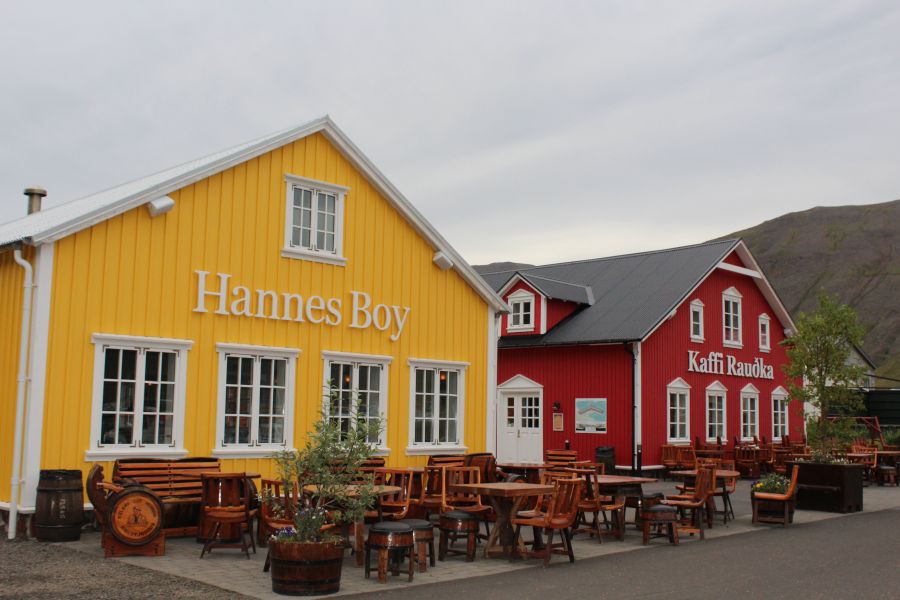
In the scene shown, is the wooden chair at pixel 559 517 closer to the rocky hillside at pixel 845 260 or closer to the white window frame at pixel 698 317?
the white window frame at pixel 698 317

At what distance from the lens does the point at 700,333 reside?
25.4m

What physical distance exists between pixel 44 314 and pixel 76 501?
2.32 m

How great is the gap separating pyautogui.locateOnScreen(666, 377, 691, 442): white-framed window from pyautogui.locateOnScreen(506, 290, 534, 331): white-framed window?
13.2 ft

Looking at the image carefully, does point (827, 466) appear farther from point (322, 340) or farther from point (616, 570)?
point (322, 340)

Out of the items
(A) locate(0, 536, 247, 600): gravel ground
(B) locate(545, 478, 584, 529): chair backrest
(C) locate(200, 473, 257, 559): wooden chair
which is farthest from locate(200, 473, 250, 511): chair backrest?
(B) locate(545, 478, 584, 529): chair backrest

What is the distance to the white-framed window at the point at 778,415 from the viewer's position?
2812 centimetres

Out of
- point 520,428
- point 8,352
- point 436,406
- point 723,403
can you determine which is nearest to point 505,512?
point 436,406

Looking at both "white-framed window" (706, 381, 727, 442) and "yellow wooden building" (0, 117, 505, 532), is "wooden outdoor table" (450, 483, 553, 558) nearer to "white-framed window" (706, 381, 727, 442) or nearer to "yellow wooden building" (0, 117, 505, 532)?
"yellow wooden building" (0, 117, 505, 532)

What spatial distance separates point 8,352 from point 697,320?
17969 millimetres

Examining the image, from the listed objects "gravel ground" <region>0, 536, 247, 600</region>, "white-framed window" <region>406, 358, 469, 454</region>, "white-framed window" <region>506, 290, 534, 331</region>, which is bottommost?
"gravel ground" <region>0, 536, 247, 600</region>

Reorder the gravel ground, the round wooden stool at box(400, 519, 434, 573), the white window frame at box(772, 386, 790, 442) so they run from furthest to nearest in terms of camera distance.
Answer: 1. the white window frame at box(772, 386, 790, 442)
2. the round wooden stool at box(400, 519, 434, 573)
3. the gravel ground

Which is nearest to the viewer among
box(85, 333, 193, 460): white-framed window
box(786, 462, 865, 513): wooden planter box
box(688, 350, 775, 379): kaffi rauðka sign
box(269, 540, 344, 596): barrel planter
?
box(269, 540, 344, 596): barrel planter

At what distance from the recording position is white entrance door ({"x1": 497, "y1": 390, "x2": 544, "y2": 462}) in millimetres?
24781

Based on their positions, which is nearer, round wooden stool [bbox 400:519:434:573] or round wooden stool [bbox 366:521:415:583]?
round wooden stool [bbox 366:521:415:583]
